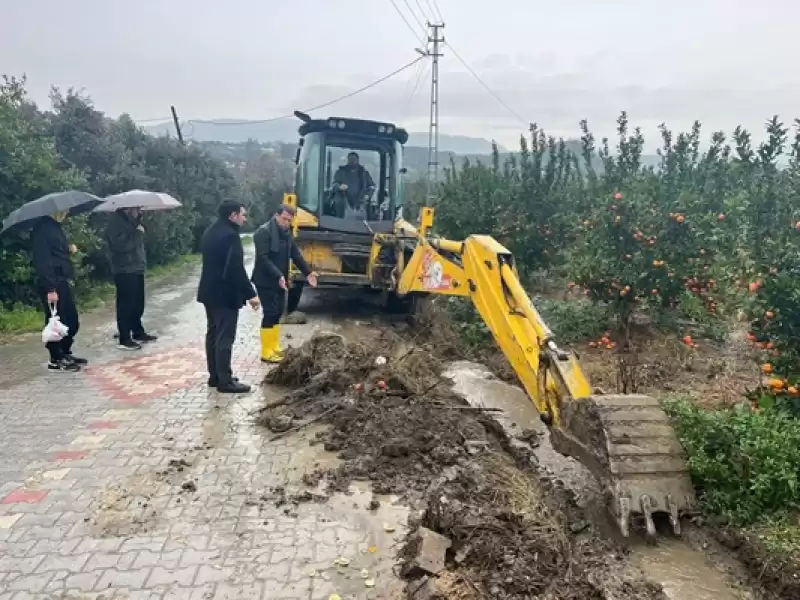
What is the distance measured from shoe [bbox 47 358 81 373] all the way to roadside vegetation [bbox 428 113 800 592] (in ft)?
14.9

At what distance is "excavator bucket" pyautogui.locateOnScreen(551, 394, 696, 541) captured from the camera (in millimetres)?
4043

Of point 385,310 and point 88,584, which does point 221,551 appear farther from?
point 385,310

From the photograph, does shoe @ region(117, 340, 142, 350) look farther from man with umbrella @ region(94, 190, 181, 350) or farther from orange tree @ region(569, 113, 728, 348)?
orange tree @ region(569, 113, 728, 348)

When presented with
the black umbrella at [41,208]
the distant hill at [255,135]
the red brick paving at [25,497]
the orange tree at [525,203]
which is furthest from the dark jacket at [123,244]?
the distant hill at [255,135]

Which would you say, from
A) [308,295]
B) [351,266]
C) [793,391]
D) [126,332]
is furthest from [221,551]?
[308,295]

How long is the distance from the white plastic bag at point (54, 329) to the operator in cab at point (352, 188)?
4384mm

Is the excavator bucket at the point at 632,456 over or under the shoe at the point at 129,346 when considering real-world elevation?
over

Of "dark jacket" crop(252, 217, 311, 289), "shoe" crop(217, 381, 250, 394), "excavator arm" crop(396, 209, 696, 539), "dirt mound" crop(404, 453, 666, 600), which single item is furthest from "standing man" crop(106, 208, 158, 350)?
"dirt mound" crop(404, 453, 666, 600)

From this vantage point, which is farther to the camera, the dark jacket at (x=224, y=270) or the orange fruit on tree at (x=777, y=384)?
the dark jacket at (x=224, y=270)

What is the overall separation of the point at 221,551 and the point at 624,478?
7.38ft

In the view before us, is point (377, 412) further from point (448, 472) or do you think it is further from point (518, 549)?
point (518, 549)

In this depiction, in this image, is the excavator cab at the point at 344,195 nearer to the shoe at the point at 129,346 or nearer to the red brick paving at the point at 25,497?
the shoe at the point at 129,346

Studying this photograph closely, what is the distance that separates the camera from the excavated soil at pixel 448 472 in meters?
3.62

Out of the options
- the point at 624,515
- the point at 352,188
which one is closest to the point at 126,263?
the point at 352,188
